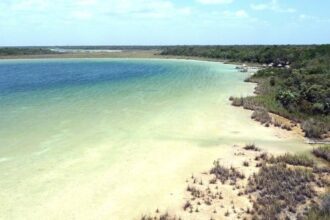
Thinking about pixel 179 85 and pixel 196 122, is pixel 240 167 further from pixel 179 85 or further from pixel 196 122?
pixel 179 85

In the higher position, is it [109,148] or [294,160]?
[294,160]

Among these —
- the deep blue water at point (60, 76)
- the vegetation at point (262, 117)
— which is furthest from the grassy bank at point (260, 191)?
the deep blue water at point (60, 76)

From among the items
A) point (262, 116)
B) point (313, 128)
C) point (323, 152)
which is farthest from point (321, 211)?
point (262, 116)

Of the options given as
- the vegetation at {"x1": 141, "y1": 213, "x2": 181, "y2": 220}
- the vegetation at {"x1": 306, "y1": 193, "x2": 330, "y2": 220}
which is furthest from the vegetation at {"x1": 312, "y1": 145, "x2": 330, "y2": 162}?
the vegetation at {"x1": 141, "y1": 213, "x2": 181, "y2": 220}

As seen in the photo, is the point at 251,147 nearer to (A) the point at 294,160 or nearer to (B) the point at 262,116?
(A) the point at 294,160

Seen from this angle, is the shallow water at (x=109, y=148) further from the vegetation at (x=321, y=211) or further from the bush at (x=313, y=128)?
the vegetation at (x=321, y=211)

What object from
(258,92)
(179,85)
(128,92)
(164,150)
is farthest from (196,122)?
(179,85)
